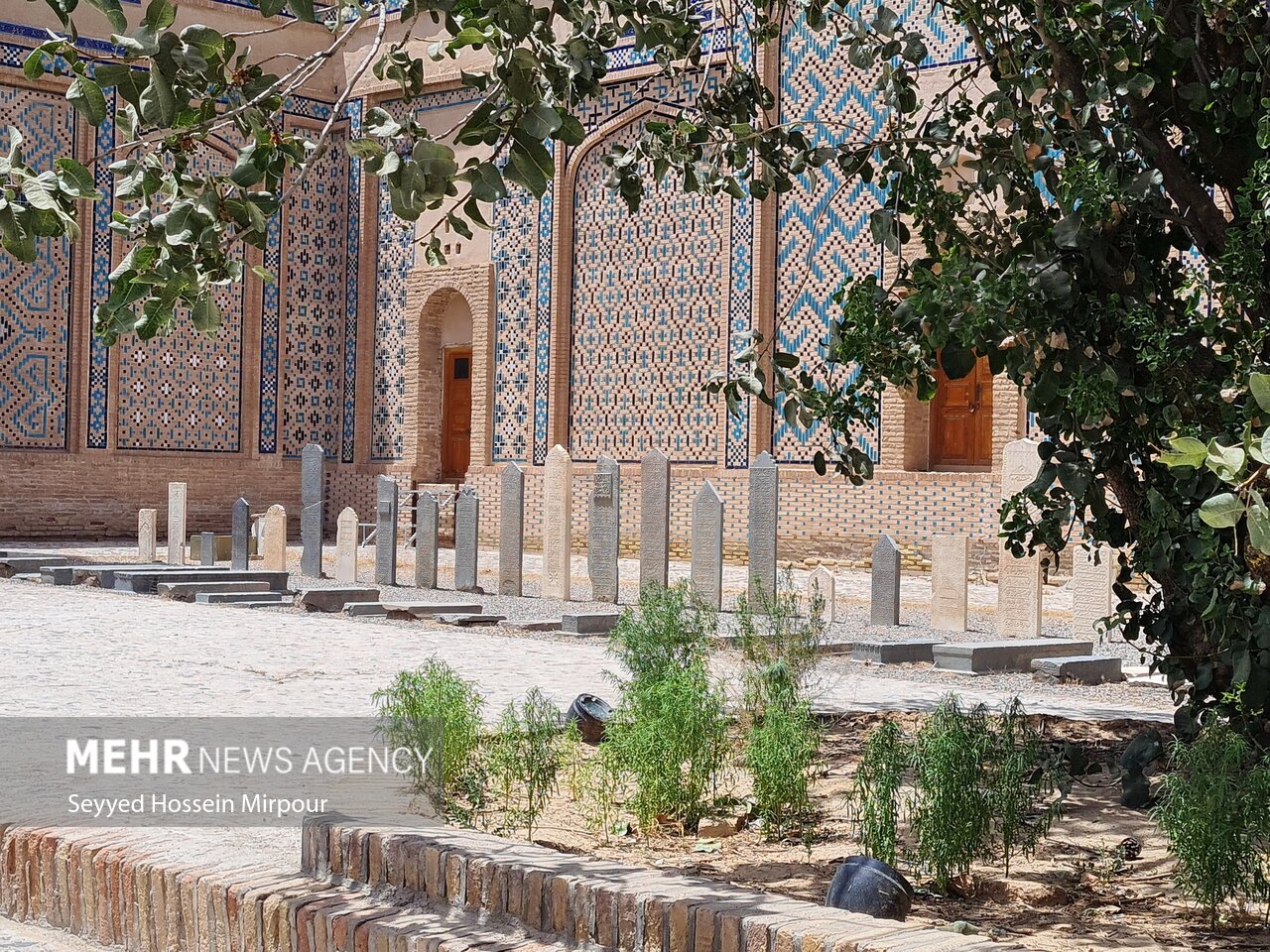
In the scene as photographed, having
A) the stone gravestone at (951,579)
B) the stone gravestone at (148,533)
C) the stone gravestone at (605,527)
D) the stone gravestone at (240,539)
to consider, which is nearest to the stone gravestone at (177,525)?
the stone gravestone at (148,533)

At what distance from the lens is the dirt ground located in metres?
2.94

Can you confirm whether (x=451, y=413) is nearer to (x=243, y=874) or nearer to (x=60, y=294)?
→ (x=60, y=294)

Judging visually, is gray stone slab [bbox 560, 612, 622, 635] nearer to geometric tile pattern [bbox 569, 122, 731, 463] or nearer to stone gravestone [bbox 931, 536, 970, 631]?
stone gravestone [bbox 931, 536, 970, 631]

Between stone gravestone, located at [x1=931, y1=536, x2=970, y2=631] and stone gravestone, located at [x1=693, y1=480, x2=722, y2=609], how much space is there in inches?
60.7

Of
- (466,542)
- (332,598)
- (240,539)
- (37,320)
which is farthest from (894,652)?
(37,320)

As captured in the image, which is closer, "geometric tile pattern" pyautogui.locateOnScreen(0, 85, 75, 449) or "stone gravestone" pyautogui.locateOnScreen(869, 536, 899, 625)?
"stone gravestone" pyautogui.locateOnScreen(869, 536, 899, 625)

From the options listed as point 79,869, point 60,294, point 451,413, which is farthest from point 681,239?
point 79,869

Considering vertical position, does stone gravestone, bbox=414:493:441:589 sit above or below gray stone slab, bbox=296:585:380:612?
above

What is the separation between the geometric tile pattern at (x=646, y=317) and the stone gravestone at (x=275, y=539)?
4594 millimetres

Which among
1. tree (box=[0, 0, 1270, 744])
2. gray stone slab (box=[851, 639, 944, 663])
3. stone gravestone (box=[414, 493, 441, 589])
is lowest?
gray stone slab (box=[851, 639, 944, 663])

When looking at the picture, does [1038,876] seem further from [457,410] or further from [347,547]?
[457,410]

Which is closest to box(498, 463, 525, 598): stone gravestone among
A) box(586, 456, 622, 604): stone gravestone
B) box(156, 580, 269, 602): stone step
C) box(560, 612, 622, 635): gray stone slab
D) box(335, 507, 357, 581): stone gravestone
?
box(586, 456, 622, 604): stone gravestone

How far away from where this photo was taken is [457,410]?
2019cm

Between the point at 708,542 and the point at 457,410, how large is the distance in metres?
9.77
